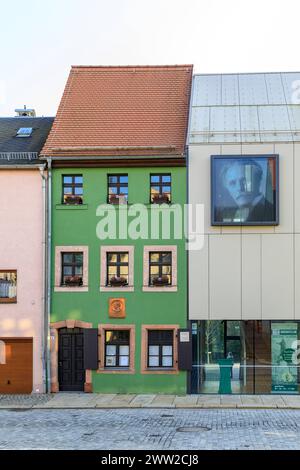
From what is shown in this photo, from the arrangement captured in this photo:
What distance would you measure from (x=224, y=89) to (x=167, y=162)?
5.44 m

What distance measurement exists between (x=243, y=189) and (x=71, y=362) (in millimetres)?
9455

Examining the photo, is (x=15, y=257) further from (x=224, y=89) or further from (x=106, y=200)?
(x=224, y=89)

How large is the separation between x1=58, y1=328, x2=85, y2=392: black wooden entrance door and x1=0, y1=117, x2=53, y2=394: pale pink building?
686 mm

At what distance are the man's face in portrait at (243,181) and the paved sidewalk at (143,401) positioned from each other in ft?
23.9

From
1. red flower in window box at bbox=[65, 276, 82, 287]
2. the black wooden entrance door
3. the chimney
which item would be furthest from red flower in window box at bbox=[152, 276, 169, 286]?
the chimney

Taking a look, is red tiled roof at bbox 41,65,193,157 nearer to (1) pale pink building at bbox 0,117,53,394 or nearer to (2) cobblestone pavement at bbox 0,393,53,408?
(1) pale pink building at bbox 0,117,53,394

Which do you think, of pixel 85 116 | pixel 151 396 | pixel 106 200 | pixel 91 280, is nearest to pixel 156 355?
pixel 151 396

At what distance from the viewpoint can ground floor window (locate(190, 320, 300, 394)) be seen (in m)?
27.6

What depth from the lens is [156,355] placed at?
2844 centimetres

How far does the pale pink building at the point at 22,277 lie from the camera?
2886 cm

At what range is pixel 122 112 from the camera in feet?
102

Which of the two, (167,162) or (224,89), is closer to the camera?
(167,162)

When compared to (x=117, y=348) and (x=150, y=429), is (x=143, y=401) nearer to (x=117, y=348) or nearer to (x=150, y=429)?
(x=117, y=348)

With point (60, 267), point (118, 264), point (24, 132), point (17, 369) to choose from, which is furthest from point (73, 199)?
point (17, 369)
